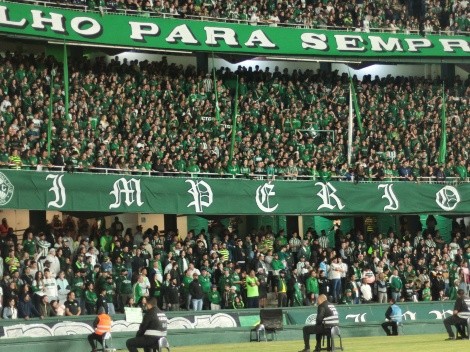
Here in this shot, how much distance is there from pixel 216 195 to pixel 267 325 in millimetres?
5955

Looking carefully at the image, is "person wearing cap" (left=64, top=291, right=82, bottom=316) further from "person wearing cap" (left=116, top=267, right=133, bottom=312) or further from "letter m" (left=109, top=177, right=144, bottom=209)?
"letter m" (left=109, top=177, right=144, bottom=209)

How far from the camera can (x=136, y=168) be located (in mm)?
34812

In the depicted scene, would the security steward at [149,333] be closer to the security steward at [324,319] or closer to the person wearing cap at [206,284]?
the security steward at [324,319]

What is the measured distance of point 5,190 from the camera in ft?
105

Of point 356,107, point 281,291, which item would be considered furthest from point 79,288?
point 356,107

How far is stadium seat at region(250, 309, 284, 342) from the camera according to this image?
1249 inches

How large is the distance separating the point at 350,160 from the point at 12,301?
15697 mm

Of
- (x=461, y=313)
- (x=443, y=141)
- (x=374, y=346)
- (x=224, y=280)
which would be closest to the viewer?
(x=374, y=346)

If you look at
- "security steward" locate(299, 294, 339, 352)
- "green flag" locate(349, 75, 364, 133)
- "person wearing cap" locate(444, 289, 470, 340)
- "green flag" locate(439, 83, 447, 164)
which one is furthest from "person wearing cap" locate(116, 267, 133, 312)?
"green flag" locate(439, 83, 447, 164)

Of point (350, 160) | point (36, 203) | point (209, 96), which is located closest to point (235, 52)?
point (209, 96)

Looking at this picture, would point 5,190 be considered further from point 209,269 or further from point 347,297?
point 347,297

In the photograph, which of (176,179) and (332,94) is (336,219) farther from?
(176,179)

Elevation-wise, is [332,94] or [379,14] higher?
[379,14]

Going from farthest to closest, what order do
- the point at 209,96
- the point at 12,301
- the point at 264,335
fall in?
the point at 209,96 < the point at 264,335 < the point at 12,301
